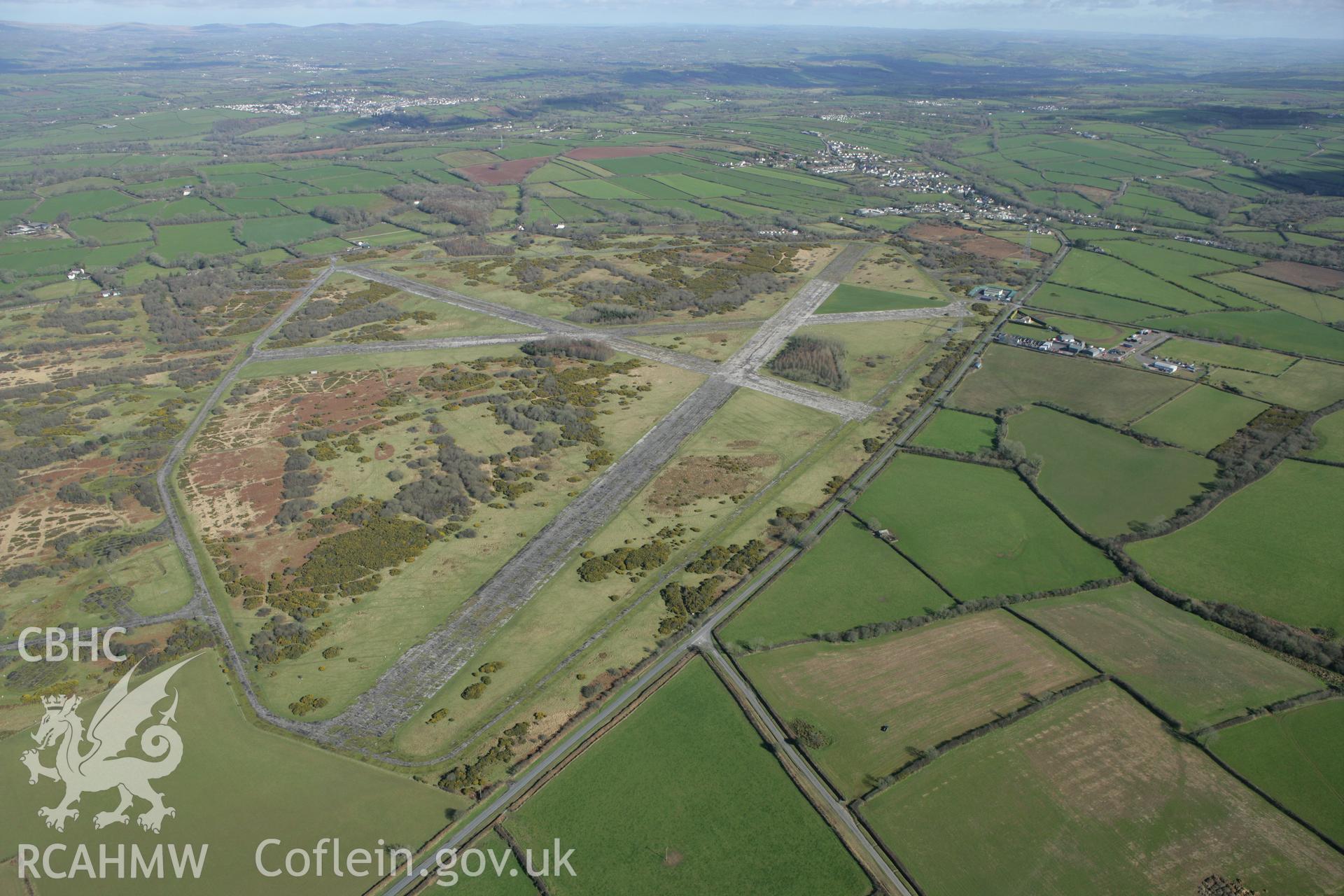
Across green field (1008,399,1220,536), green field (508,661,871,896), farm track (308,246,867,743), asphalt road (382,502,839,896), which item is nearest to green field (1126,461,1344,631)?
green field (1008,399,1220,536)

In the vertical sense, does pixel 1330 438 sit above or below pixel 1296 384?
below

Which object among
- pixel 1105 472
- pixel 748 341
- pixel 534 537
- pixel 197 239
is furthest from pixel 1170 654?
pixel 197 239

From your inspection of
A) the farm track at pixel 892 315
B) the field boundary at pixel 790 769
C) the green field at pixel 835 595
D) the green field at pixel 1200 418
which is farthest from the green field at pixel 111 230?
the green field at pixel 1200 418

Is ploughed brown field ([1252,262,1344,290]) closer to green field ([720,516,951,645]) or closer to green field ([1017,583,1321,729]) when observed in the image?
green field ([1017,583,1321,729])

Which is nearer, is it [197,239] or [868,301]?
[868,301]

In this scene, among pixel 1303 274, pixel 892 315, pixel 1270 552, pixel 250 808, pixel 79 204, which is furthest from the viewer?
pixel 79 204

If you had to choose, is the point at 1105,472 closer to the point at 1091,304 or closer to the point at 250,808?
the point at 1091,304
